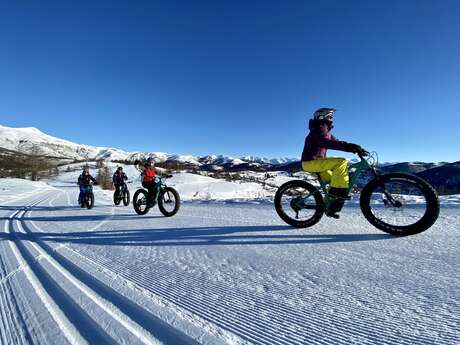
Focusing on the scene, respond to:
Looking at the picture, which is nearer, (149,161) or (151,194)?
(151,194)

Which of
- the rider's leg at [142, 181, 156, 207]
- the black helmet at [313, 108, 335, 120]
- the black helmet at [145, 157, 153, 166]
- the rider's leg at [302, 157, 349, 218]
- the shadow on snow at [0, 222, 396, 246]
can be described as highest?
the black helmet at [313, 108, 335, 120]

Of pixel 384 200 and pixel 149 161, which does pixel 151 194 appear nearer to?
pixel 149 161

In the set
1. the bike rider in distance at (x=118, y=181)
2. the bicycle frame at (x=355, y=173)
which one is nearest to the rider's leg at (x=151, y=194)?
the bike rider in distance at (x=118, y=181)

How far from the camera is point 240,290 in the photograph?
2.05 meters

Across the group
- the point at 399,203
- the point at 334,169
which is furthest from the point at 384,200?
the point at 334,169

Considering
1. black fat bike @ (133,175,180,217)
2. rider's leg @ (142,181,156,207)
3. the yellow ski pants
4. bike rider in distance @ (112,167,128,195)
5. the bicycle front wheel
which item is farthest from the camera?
bike rider in distance @ (112,167,128,195)

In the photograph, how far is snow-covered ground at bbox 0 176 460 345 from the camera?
1484 millimetres

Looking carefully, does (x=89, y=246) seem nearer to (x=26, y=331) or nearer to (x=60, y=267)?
(x=60, y=267)

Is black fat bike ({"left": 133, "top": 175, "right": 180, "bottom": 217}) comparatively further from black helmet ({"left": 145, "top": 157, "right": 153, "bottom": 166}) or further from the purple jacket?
the purple jacket

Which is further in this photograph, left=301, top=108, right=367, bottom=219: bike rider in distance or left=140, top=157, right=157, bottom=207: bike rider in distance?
left=140, top=157, right=157, bottom=207: bike rider in distance

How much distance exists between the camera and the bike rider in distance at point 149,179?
307 inches

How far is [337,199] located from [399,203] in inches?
30.6

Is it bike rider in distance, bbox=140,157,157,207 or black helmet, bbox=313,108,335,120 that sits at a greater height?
black helmet, bbox=313,108,335,120

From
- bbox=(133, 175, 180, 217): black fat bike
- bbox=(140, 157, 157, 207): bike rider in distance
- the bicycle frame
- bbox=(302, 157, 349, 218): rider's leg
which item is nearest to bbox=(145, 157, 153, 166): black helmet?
bbox=(140, 157, 157, 207): bike rider in distance
